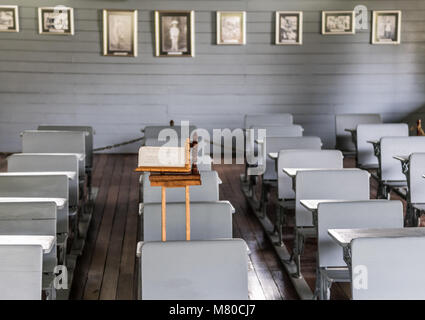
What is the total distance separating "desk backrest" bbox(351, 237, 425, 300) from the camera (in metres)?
3.28

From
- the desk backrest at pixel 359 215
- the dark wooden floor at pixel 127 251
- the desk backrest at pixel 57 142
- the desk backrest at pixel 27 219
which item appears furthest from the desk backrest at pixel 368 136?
the desk backrest at pixel 27 219

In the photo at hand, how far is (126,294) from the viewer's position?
5035mm

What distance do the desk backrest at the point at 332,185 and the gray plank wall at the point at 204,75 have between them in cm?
664

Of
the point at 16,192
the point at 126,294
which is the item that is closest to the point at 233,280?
the point at 126,294

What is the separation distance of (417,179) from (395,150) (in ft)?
3.66

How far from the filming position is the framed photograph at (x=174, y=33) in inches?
441

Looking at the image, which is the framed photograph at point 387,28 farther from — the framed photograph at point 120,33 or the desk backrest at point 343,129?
the framed photograph at point 120,33

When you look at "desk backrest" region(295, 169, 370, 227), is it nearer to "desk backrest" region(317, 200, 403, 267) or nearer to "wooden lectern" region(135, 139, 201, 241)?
"desk backrest" region(317, 200, 403, 267)

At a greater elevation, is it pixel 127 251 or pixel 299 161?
pixel 299 161

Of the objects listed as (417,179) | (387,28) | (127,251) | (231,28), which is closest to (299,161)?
(417,179)

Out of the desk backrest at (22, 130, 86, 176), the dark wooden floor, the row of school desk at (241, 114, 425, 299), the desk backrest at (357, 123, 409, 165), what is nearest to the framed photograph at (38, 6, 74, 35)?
the dark wooden floor

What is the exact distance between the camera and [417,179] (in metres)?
5.94

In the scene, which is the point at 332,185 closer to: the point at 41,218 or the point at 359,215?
the point at 359,215

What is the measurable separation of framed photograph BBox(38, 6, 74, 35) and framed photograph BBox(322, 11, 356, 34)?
4727 millimetres
